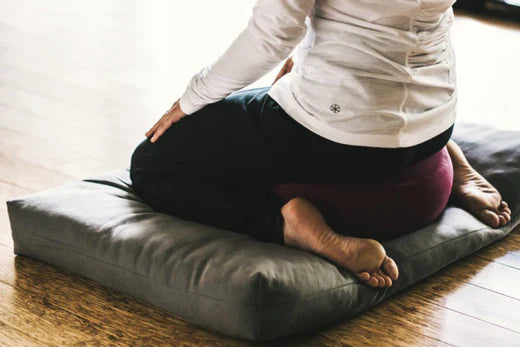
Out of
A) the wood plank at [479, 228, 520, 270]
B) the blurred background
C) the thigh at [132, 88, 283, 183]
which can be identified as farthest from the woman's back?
the blurred background

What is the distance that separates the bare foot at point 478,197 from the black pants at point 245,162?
0.24 meters

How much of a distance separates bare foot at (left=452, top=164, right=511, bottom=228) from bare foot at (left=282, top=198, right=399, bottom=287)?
418 millimetres

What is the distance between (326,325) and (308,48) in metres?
0.57

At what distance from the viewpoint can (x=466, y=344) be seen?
1.41 m

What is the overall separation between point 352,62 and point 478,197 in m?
0.62

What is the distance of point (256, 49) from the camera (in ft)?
4.75

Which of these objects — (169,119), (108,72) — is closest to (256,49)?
(169,119)

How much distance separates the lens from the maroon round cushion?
1.56 meters

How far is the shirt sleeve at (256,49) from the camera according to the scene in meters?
1.39

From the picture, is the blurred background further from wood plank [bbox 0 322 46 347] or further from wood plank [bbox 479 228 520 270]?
wood plank [bbox 479 228 520 270]

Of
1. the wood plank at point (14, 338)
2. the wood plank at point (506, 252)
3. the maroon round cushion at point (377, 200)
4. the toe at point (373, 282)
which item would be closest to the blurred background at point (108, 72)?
the wood plank at point (14, 338)

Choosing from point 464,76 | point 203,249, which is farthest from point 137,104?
point 464,76

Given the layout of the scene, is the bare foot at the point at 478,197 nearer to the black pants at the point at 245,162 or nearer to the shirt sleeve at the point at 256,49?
the black pants at the point at 245,162

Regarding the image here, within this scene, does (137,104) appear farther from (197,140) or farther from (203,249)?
(203,249)
